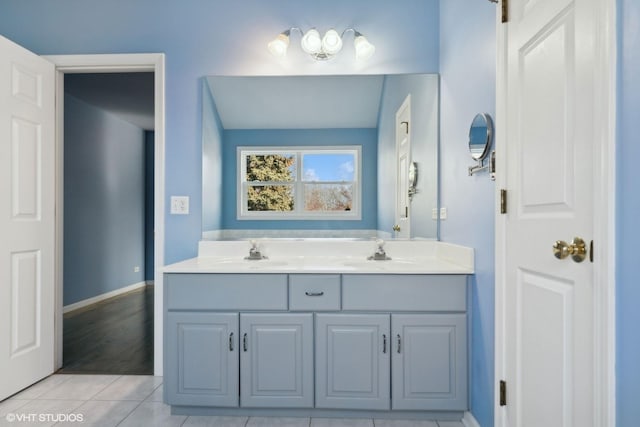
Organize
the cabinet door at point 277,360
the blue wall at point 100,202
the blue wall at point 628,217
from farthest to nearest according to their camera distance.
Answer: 1. the blue wall at point 100,202
2. the cabinet door at point 277,360
3. the blue wall at point 628,217

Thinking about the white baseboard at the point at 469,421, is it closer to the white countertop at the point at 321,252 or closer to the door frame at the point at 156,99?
the white countertop at the point at 321,252

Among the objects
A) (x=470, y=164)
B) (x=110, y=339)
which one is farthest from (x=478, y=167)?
(x=110, y=339)

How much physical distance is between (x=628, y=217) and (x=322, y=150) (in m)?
1.75

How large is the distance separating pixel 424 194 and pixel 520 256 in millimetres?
1055

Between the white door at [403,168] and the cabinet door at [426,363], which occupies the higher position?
the white door at [403,168]

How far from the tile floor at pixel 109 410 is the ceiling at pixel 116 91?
111 inches

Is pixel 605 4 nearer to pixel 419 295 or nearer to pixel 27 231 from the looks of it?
pixel 419 295

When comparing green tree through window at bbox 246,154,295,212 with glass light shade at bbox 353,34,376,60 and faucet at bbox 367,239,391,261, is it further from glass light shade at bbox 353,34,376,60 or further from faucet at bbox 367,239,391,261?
glass light shade at bbox 353,34,376,60

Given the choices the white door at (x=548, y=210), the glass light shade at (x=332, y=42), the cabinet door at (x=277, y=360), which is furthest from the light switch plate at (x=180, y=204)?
the white door at (x=548, y=210)

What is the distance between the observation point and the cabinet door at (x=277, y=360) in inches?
76.0

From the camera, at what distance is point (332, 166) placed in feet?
8.05

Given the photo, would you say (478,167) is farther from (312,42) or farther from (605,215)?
(312,42)

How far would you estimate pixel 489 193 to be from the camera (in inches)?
66.0

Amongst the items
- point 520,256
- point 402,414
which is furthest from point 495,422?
point 520,256
